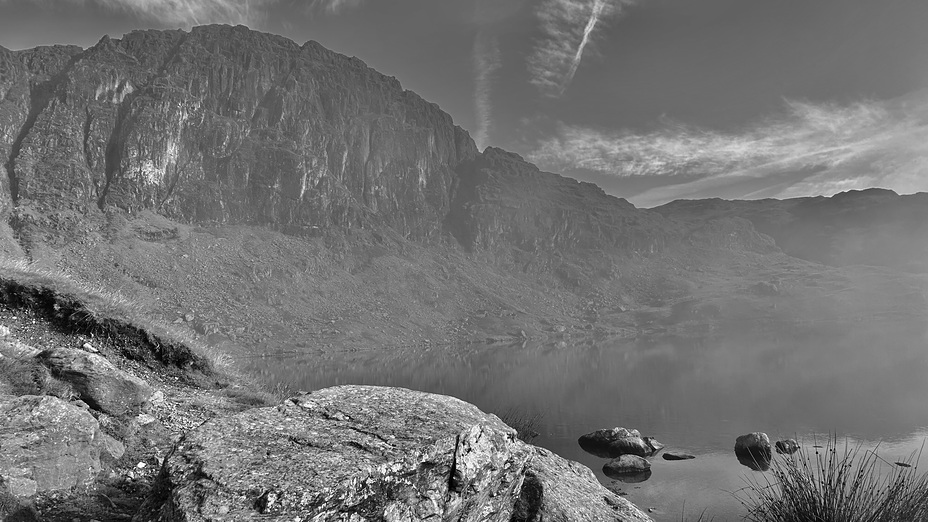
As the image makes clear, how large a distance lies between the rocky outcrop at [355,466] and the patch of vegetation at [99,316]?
316 inches

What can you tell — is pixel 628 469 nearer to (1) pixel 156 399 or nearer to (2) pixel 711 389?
(1) pixel 156 399

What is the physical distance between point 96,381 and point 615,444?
4212 centimetres

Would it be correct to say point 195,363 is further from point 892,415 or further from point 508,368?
point 508,368

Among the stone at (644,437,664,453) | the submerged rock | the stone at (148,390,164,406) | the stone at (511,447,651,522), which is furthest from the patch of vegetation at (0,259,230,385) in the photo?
the stone at (644,437,664,453)

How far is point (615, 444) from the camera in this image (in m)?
42.5

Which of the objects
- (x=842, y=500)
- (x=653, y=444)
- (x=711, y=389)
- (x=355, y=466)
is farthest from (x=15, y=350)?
(x=711, y=389)

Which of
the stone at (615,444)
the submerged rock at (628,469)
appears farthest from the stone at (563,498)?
the stone at (615,444)

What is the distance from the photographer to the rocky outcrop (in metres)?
4.50

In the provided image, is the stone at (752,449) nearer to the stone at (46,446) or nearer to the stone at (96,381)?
the stone at (96,381)

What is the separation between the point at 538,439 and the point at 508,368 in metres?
85.8

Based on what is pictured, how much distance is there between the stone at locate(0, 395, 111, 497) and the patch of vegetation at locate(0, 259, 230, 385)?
585cm

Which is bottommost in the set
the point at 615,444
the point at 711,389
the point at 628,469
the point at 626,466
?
the point at 628,469

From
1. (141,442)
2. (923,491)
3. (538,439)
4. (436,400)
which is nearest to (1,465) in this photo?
(141,442)

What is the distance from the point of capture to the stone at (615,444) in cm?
4134
